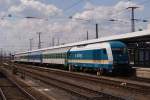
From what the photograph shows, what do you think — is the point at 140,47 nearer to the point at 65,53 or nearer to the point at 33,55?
the point at 65,53

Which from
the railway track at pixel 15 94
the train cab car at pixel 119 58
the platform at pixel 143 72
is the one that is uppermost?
the train cab car at pixel 119 58

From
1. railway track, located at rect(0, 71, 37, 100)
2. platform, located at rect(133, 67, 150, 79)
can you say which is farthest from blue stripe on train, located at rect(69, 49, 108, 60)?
railway track, located at rect(0, 71, 37, 100)

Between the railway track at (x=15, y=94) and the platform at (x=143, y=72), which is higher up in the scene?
the platform at (x=143, y=72)

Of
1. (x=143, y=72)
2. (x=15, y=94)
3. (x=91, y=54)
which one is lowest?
(x=15, y=94)

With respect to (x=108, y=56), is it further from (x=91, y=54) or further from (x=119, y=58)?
(x=91, y=54)

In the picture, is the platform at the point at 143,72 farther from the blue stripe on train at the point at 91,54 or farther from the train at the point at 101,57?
the blue stripe on train at the point at 91,54

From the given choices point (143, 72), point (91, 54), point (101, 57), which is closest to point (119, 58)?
point (101, 57)

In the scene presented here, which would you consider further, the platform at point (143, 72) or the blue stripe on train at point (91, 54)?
the blue stripe on train at point (91, 54)

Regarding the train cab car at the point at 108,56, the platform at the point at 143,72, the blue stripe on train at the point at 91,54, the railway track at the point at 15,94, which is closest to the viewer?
the railway track at the point at 15,94

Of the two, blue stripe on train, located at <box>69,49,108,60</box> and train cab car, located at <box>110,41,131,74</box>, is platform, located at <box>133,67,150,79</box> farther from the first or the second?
blue stripe on train, located at <box>69,49,108,60</box>

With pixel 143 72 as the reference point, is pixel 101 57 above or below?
above

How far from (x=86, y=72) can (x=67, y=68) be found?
9.01 meters

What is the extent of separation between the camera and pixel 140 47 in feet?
126

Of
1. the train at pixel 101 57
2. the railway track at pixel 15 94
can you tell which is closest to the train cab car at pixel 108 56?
the train at pixel 101 57
